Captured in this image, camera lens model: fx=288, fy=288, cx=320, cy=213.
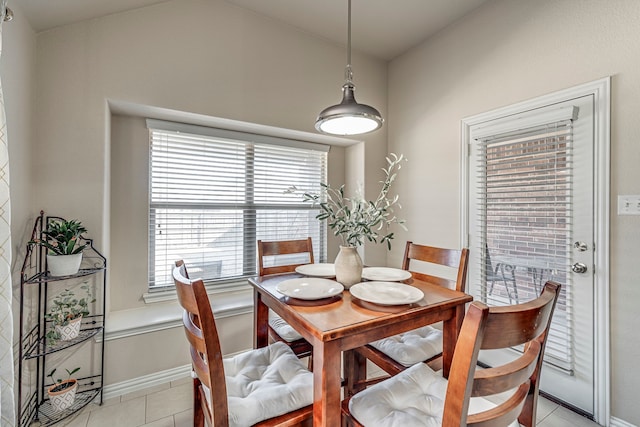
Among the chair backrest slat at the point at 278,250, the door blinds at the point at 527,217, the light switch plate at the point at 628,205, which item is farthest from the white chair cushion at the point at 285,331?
the light switch plate at the point at 628,205

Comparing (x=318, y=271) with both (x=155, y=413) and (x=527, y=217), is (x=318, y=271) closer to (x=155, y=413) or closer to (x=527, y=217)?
(x=155, y=413)

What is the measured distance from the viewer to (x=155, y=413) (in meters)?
1.82

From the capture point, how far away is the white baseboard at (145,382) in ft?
6.37

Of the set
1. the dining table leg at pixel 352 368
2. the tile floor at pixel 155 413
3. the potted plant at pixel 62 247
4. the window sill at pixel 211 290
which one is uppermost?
the potted plant at pixel 62 247

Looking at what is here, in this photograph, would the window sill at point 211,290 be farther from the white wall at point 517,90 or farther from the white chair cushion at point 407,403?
the white chair cushion at point 407,403

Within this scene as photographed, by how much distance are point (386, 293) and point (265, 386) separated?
27.2 inches

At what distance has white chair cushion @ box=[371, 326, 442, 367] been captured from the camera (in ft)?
4.91

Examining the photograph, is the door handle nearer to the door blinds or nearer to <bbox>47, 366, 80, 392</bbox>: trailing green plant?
the door blinds

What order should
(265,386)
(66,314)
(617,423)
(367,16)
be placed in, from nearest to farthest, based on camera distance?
(265,386) < (617,423) < (66,314) < (367,16)

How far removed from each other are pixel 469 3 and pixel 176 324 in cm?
342

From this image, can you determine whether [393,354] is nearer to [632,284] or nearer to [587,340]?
[587,340]

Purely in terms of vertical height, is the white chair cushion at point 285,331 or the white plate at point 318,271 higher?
the white plate at point 318,271

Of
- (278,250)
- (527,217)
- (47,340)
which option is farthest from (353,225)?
(47,340)

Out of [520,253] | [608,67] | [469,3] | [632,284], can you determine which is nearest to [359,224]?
[520,253]
